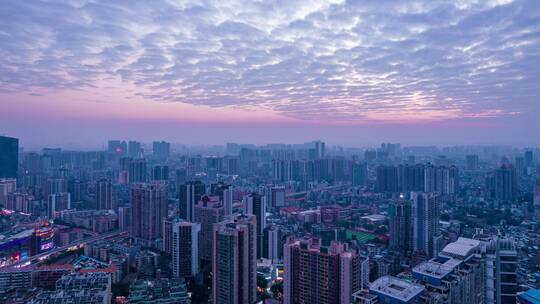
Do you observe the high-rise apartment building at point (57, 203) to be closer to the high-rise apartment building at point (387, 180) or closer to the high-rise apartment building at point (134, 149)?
the high-rise apartment building at point (387, 180)

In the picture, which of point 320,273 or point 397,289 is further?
point 320,273

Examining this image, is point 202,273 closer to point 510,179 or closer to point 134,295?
point 134,295

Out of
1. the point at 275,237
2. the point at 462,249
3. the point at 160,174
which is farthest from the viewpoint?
the point at 160,174

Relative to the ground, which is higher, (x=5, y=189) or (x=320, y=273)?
(x=5, y=189)

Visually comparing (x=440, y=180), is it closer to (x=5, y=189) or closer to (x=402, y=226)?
(x=402, y=226)

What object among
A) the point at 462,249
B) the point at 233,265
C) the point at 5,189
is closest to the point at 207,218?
the point at 233,265

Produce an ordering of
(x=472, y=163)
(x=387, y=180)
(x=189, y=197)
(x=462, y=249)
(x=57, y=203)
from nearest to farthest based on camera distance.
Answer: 1. (x=462, y=249)
2. (x=189, y=197)
3. (x=57, y=203)
4. (x=387, y=180)
5. (x=472, y=163)

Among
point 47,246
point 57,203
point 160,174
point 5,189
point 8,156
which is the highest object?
point 8,156

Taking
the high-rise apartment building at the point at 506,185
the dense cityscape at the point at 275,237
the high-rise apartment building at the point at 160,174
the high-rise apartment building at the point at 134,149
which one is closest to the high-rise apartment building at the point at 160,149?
the high-rise apartment building at the point at 134,149
